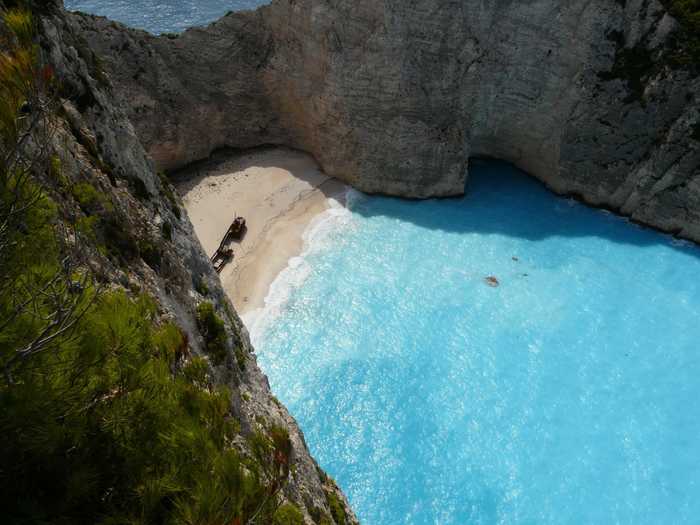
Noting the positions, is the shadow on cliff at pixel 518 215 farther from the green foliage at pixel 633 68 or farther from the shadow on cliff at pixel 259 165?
the green foliage at pixel 633 68

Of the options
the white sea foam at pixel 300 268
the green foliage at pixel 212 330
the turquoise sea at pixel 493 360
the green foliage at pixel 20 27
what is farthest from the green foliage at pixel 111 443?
the white sea foam at pixel 300 268

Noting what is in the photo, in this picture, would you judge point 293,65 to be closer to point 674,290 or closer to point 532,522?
point 674,290

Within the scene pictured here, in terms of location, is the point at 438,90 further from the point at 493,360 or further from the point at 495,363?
the point at 495,363

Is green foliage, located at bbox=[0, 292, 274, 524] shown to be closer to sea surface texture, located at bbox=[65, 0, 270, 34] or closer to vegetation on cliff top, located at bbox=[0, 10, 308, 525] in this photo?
vegetation on cliff top, located at bbox=[0, 10, 308, 525]

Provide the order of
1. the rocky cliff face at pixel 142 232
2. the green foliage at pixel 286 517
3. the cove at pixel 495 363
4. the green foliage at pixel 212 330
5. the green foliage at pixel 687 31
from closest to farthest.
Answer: the green foliage at pixel 286 517 → the rocky cliff face at pixel 142 232 → the green foliage at pixel 212 330 → the cove at pixel 495 363 → the green foliage at pixel 687 31

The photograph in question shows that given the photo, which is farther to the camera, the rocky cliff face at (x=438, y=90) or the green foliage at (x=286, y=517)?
the rocky cliff face at (x=438, y=90)

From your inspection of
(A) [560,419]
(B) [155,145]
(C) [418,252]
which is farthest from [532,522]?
(B) [155,145]
